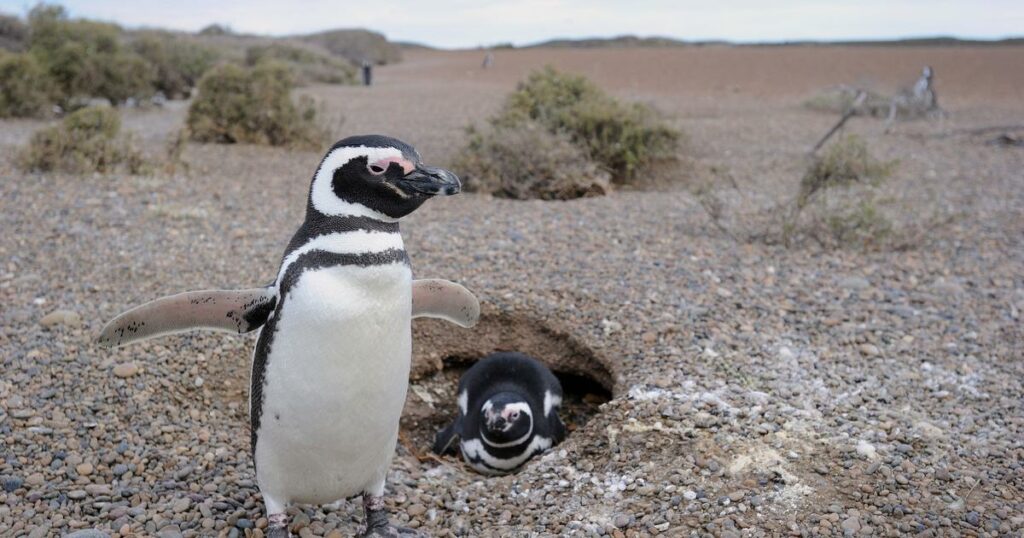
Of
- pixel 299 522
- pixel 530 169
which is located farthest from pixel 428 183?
pixel 530 169

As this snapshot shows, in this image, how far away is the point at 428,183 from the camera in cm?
221

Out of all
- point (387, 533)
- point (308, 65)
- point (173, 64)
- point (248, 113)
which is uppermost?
point (308, 65)

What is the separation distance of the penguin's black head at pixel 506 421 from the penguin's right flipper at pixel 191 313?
5.66 feet

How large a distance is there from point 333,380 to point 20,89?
1183 centimetres

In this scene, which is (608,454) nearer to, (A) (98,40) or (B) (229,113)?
(B) (229,113)

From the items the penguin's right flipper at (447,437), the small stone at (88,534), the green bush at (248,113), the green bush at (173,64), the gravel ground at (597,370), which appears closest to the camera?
the small stone at (88,534)

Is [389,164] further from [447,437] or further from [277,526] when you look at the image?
[447,437]

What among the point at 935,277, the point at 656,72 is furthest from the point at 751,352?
the point at 656,72

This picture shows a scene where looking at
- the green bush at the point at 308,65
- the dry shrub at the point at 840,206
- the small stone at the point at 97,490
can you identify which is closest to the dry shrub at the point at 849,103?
the dry shrub at the point at 840,206

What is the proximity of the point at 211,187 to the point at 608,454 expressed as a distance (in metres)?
4.99

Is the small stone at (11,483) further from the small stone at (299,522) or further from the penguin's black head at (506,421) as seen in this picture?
the penguin's black head at (506,421)

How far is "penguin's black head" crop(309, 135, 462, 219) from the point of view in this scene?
7.23ft

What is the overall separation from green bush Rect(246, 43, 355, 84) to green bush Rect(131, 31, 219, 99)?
1.98 metres

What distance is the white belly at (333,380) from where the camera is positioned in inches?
88.4
